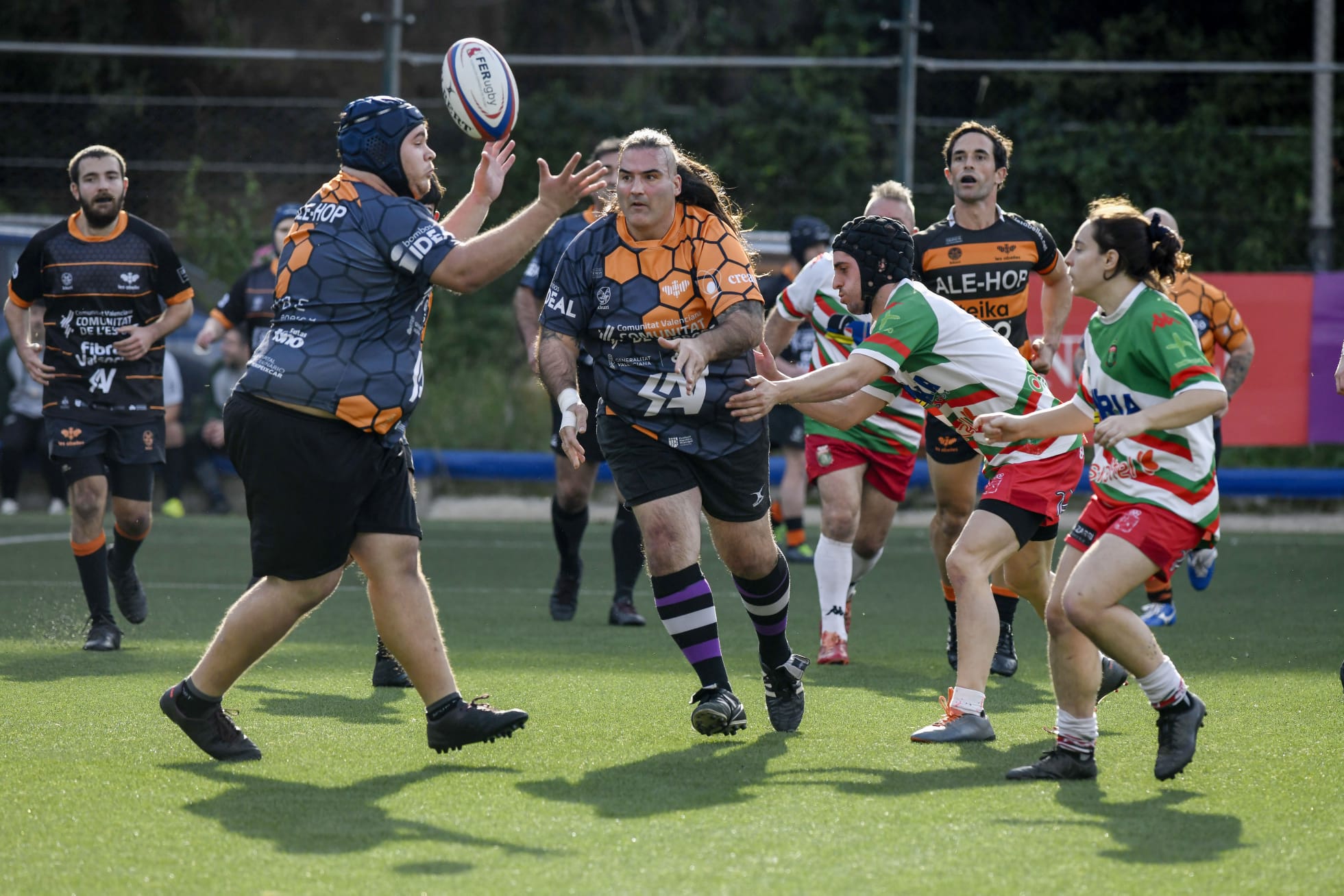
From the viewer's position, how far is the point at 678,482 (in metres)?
5.22

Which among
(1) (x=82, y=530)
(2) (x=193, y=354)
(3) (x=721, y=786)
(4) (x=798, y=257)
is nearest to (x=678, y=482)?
(3) (x=721, y=786)

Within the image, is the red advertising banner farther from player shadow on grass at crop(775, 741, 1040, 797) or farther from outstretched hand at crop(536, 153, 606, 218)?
outstretched hand at crop(536, 153, 606, 218)

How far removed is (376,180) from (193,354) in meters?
10.3

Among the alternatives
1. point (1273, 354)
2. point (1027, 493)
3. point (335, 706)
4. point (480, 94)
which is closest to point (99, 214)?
point (480, 94)

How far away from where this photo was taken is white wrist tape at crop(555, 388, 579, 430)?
4988 mm

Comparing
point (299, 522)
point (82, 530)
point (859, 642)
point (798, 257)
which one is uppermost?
point (798, 257)

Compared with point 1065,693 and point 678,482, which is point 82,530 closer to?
point 678,482

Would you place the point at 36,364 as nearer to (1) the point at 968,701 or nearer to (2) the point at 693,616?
(2) the point at 693,616

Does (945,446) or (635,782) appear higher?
(945,446)

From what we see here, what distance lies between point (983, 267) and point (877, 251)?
1.83m

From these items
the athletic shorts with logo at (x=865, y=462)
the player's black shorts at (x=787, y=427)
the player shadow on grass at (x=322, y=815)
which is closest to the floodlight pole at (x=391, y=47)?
the player's black shorts at (x=787, y=427)

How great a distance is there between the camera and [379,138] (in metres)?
4.70

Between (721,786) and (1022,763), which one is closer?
(721,786)

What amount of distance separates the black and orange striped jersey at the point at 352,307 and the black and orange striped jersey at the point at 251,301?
405cm
